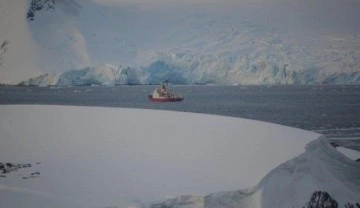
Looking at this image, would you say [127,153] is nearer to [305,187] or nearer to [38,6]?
[305,187]

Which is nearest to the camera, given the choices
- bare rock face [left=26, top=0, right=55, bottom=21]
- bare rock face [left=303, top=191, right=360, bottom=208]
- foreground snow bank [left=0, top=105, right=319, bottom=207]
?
foreground snow bank [left=0, top=105, right=319, bottom=207]

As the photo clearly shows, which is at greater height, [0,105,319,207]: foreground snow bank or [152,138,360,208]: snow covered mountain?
[0,105,319,207]: foreground snow bank

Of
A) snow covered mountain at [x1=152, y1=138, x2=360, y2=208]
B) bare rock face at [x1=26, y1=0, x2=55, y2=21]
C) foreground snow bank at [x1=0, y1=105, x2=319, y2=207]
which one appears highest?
bare rock face at [x1=26, y1=0, x2=55, y2=21]

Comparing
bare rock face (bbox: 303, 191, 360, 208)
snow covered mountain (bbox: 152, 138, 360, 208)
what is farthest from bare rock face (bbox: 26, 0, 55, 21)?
bare rock face (bbox: 303, 191, 360, 208)

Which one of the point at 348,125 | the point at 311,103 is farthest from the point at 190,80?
the point at 348,125

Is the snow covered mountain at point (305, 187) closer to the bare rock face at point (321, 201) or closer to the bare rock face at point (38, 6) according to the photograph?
the bare rock face at point (321, 201)

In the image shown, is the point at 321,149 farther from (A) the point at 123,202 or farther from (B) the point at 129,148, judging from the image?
(A) the point at 123,202

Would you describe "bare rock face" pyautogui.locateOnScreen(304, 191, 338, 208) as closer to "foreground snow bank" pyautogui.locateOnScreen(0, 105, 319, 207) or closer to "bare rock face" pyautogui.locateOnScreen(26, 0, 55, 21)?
"foreground snow bank" pyautogui.locateOnScreen(0, 105, 319, 207)

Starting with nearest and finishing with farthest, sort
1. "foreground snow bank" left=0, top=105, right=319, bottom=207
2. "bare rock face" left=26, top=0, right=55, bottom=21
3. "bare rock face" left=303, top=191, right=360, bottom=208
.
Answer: "foreground snow bank" left=0, top=105, right=319, bottom=207, "bare rock face" left=303, top=191, right=360, bottom=208, "bare rock face" left=26, top=0, right=55, bottom=21
